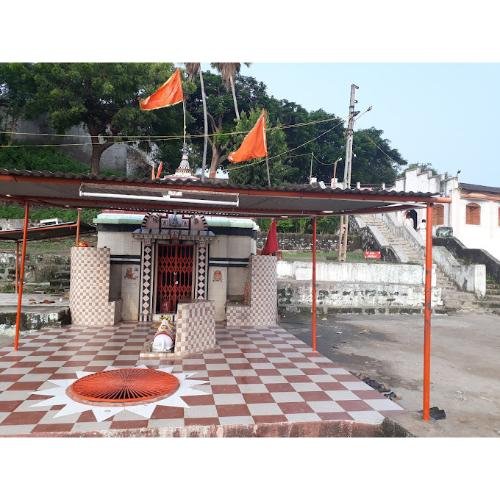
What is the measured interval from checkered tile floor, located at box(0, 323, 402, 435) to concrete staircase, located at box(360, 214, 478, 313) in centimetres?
959

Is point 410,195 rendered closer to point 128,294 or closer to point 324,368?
point 324,368

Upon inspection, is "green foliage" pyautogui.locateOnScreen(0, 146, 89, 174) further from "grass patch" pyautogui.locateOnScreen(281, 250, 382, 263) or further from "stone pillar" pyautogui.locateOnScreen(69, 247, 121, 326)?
"stone pillar" pyautogui.locateOnScreen(69, 247, 121, 326)

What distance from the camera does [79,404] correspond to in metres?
5.02

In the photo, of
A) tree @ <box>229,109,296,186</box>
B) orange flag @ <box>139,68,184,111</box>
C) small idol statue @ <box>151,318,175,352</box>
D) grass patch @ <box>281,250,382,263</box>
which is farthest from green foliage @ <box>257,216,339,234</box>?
small idol statue @ <box>151,318,175,352</box>

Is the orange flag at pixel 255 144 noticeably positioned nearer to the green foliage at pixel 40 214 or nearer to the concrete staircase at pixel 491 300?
the concrete staircase at pixel 491 300

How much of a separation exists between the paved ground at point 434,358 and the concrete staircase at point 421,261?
46.3 inches

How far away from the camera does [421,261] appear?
Result: 19.7 meters

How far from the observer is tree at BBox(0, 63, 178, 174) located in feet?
69.5

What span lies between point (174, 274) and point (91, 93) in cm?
1560

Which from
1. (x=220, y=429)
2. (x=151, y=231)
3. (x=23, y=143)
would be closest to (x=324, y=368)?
(x=220, y=429)

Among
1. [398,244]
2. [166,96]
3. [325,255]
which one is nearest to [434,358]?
[166,96]

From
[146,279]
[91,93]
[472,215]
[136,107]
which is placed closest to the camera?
[146,279]

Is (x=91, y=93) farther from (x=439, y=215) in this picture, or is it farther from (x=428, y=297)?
(x=428, y=297)

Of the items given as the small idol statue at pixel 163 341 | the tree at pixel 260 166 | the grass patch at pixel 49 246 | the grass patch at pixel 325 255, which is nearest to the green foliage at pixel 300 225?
the grass patch at pixel 325 255
